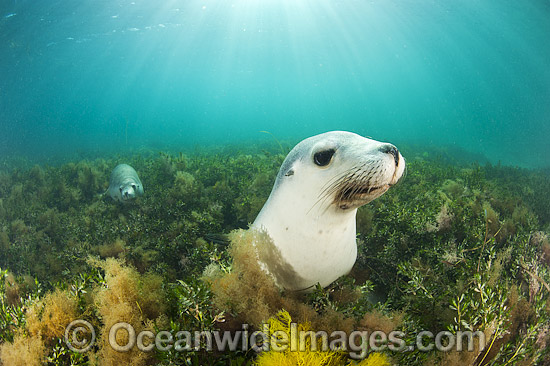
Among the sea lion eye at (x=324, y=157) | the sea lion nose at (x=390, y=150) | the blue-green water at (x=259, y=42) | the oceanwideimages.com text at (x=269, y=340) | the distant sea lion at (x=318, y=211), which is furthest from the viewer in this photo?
the blue-green water at (x=259, y=42)

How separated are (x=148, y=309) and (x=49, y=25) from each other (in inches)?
1154

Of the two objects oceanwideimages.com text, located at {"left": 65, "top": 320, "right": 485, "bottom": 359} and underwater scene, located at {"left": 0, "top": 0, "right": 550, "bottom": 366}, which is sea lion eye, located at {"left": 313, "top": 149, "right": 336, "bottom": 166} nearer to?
underwater scene, located at {"left": 0, "top": 0, "right": 550, "bottom": 366}

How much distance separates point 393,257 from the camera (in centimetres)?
242

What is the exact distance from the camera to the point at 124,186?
16.5ft

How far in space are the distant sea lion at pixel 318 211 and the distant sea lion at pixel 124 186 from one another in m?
4.20

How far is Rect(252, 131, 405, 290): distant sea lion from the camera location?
1.52 m

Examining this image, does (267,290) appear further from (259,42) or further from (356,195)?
(259,42)

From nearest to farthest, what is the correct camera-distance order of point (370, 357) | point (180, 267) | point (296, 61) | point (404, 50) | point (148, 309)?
point (370, 357)
point (148, 309)
point (180, 267)
point (404, 50)
point (296, 61)

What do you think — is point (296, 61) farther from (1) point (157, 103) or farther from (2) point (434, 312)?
(1) point (157, 103)

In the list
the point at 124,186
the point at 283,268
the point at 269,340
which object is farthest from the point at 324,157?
the point at 124,186

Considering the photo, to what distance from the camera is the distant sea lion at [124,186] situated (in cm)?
491

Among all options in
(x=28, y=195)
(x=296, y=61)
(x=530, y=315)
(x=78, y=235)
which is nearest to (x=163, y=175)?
(x=78, y=235)

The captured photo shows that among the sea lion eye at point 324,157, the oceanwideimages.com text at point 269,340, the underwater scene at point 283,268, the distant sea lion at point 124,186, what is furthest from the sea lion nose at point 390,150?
the distant sea lion at point 124,186

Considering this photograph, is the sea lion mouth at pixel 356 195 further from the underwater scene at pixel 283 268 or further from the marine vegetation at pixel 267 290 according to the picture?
the marine vegetation at pixel 267 290
